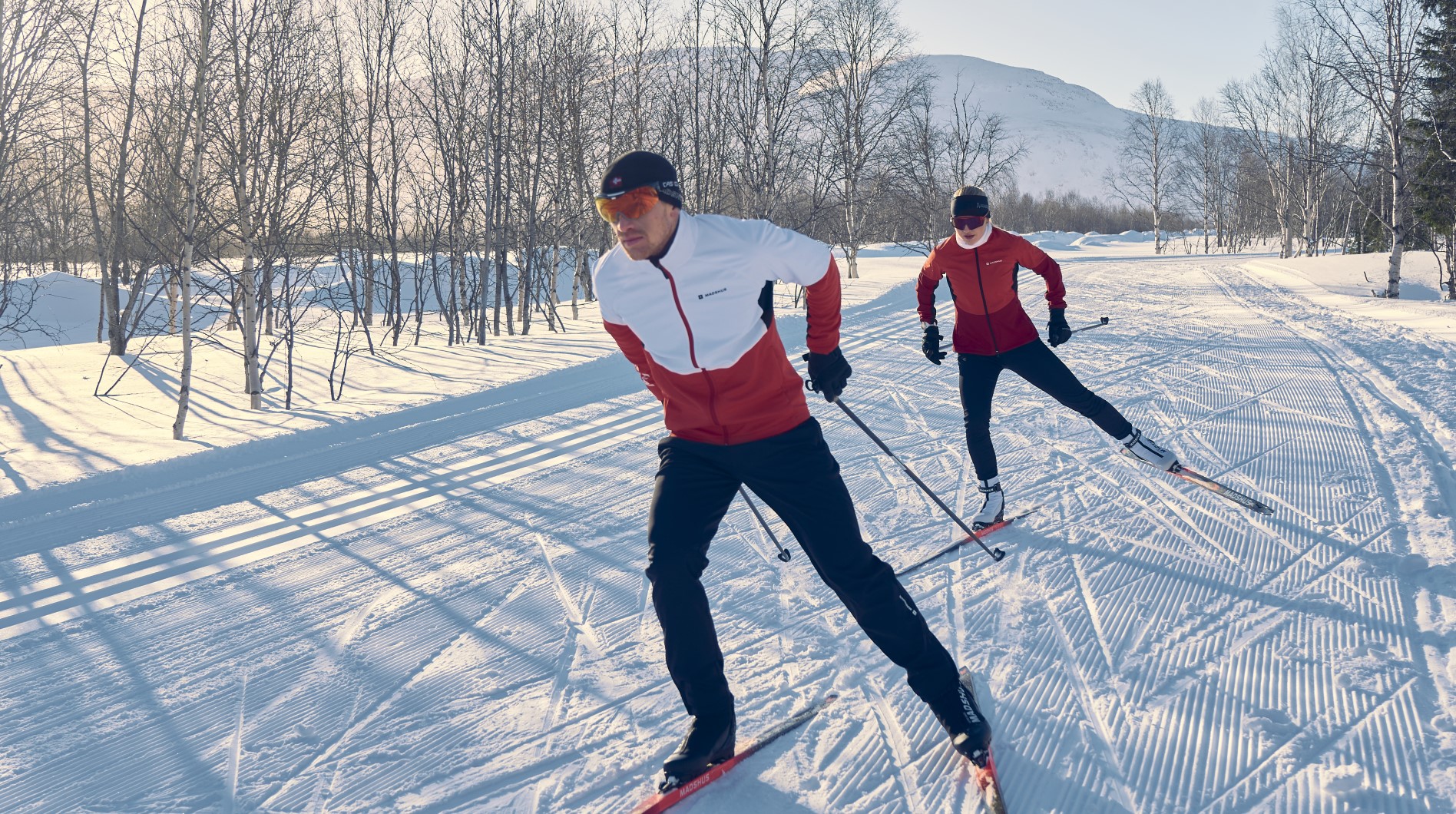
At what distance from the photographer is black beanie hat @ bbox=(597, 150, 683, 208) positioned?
227cm

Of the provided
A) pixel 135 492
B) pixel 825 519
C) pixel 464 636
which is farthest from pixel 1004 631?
pixel 135 492

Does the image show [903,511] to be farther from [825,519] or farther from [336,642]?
[336,642]

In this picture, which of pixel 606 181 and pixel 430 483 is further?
pixel 430 483

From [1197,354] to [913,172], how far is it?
1707cm

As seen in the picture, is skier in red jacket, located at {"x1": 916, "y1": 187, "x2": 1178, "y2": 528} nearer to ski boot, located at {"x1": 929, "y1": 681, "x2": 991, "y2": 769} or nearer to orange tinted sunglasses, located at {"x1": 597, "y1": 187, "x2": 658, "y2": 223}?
ski boot, located at {"x1": 929, "y1": 681, "x2": 991, "y2": 769}

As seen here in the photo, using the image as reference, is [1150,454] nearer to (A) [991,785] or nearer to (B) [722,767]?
(A) [991,785]

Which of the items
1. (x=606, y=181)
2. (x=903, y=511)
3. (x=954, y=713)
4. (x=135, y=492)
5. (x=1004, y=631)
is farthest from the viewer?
(x=135, y=492)

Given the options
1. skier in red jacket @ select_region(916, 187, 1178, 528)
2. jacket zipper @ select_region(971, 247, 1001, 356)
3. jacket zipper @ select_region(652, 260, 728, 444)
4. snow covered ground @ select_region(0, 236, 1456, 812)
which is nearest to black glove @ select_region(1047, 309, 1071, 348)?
skier in red jacket @ select_region(916, 187, 1178, 528)

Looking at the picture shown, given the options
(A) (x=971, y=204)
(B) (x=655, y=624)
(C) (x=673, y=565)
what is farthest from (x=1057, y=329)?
(C) (x=673, y=565)

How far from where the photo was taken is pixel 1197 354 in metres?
9.91

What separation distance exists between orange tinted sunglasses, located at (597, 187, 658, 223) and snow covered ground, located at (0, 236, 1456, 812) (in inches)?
62.9

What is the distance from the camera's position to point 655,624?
3531mm

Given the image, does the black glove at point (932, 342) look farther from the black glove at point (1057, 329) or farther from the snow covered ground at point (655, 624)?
the snow covered ground at point (655, 624)

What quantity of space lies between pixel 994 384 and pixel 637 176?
2985 millimetres
